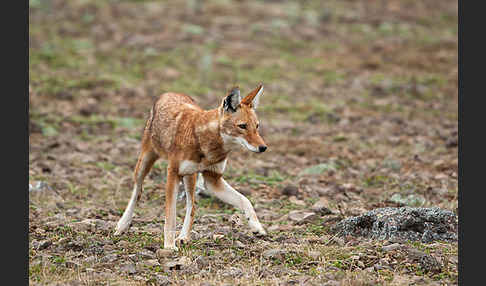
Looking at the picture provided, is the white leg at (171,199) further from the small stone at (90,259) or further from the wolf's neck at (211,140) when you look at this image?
the small stone at (90,259)

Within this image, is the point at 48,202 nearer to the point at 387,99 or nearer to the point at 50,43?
the point at 387,99

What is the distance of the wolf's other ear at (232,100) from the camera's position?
23.8 feet

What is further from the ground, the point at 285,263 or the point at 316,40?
the point at 316,40

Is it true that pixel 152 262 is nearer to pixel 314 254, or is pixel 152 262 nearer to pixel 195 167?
pixel 195 167

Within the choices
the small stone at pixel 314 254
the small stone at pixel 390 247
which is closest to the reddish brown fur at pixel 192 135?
the small stone at pixel 314 254

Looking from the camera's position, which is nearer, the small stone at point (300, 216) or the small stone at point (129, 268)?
the small stone at point (129, 268)

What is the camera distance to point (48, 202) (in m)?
10.1

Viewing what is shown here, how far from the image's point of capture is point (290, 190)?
417 inches

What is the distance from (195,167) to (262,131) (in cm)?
784

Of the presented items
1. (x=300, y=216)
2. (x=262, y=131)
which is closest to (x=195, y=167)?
(x=300, y=216)

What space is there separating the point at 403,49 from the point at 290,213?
622 inches

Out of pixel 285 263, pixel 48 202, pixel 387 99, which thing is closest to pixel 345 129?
pixel 387 99

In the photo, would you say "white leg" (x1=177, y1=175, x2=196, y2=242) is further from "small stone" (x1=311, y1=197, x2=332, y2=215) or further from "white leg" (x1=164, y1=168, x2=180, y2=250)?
"small stone" (x1=311, y1=197, x2=332, y2=215)

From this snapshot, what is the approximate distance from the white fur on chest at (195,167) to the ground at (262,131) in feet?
2.82
